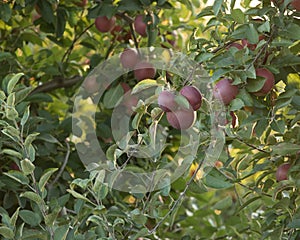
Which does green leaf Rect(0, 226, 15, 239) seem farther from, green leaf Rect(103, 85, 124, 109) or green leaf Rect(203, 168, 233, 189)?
green leaf Rect(103, 85, 124, 109)

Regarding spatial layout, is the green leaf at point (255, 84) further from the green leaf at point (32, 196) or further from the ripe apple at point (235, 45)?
the green leaf at point (32, 196)

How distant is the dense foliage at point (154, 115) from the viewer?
3.12 feet

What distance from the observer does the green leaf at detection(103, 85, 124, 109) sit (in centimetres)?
139

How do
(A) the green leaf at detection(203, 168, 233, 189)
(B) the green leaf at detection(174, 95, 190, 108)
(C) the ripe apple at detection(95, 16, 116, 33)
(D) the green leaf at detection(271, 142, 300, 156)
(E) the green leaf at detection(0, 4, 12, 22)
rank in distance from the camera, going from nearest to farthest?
(B) the green leaf at detection(174, 95, 190, 108) → (D) the green leaf at detection(271, 142, 300, 156) → (A) the green leaf at detection(203, 168, 233, 189) → (E) the green leaf at detection(0, 4, 12, 22) → (C) the ripe apple at detection(95, 16, 116, 33)

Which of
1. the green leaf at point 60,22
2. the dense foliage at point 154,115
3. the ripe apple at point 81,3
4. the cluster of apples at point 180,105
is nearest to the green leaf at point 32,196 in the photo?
the dense foliage at point 154,115

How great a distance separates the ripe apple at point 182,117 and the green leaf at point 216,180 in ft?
0.61

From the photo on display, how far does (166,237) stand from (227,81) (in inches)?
24.5

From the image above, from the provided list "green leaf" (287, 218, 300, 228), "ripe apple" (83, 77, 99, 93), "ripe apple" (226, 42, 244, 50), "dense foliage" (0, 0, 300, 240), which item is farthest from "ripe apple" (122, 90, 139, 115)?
"green leaf" (287, 218, 300, 228)

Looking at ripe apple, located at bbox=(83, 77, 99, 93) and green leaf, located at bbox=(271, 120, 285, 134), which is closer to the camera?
green leaf, located at bbox=(271, 120, 285, 134)

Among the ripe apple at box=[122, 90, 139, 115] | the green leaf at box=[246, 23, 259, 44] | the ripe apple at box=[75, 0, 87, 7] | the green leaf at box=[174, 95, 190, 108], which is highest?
the green leaf at box=[246, 23, 259, 44]

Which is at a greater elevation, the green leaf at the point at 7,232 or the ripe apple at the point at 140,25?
the ripe apple at the point at 140,25

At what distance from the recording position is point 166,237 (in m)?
1.50

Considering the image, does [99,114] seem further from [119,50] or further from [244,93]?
[244,93]

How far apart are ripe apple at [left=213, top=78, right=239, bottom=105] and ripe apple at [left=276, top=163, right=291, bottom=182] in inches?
6.7
